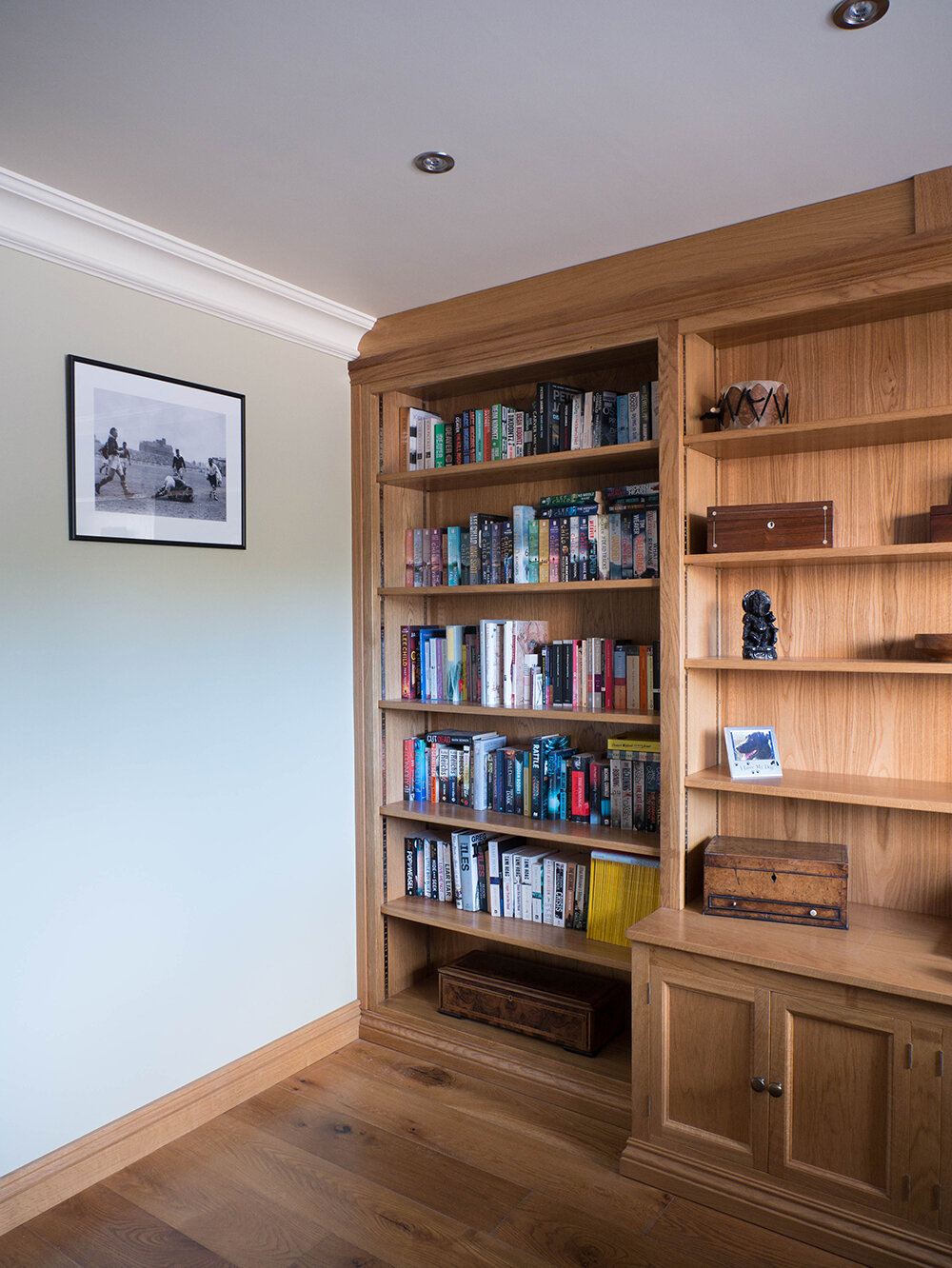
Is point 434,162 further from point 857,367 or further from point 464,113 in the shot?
point 857,367

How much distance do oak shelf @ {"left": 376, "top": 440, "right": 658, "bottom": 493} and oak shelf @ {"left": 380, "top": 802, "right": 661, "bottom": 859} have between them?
1.13 m

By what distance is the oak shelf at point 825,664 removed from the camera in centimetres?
217

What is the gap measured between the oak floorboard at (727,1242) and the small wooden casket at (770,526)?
1673 mm

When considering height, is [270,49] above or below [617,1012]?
above

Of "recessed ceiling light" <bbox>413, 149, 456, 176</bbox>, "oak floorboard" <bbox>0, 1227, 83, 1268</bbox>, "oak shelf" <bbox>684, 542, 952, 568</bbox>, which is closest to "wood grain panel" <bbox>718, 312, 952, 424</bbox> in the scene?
"oak shelf" <bbox>684, 542, 952, 568</bbox>

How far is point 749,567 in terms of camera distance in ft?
8.73

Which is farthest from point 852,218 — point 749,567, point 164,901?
point 164,901

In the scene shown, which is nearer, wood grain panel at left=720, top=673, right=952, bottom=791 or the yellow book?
wood grain panel at left=720, top=673, right=952, bottom=791

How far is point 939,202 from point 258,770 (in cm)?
242

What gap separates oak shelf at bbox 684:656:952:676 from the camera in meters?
2.17

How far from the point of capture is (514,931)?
2914 millimetres

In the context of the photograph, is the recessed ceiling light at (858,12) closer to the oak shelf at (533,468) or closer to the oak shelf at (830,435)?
the oak shelf at (830,435)

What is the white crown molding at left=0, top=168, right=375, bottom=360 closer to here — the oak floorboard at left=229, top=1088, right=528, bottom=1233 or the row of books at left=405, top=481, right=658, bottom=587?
the row of books at left=405, top=481, right=658, bottom=587

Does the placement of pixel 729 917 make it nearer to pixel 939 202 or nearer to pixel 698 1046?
pixel 698 1046
